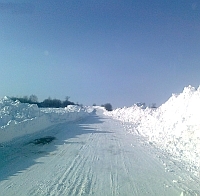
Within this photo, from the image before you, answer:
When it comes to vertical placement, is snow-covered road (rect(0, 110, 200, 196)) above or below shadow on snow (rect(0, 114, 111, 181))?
below

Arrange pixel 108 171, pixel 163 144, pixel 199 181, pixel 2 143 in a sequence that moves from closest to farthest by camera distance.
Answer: pixel 199 181 → pixel 108 171 → pixel 2 143 → pixel 163 144

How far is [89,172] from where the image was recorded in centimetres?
917

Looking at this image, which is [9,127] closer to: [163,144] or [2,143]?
[2,143]

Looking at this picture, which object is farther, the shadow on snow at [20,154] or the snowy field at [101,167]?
the shadow on snow at [20,154]

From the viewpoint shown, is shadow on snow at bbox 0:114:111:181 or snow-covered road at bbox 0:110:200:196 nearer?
snow-covered road at bbox 0:110:200:196

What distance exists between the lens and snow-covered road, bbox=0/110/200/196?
7.29 metres

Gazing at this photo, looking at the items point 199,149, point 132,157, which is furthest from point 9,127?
point 199,149

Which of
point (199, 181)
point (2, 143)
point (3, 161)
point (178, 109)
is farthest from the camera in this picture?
point (178, 109)

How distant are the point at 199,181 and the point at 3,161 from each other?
764 cm

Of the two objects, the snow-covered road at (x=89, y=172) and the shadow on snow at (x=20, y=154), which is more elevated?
the shadow on snow at (x=20, y=154)

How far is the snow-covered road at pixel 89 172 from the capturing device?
287 inches

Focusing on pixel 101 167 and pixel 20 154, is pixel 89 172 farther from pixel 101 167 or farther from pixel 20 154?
pixel 20 154

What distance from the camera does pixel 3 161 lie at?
1032 cm

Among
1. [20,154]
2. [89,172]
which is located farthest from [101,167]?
[20,154]
